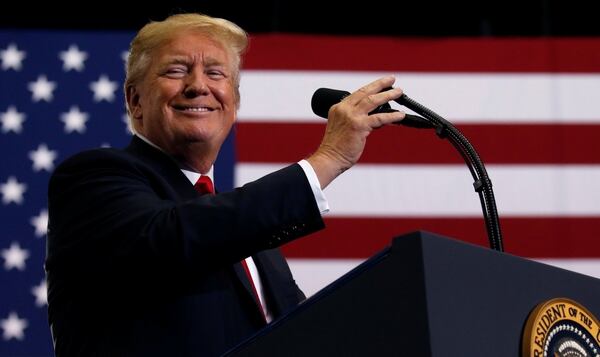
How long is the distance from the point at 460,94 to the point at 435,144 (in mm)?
194

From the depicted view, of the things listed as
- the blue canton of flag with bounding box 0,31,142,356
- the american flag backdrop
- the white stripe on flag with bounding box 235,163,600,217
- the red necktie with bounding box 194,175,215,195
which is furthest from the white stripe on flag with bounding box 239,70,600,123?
the red necktie with bounding box 194,175,215,195

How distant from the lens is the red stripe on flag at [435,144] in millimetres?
3006

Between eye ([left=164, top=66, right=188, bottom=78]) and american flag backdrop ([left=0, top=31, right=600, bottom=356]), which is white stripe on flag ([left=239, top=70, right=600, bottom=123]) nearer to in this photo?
american flag backdrop ([left=0, top=31, right=600, bottom=356])

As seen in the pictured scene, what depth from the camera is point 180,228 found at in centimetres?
110

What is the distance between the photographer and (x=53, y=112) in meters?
3.03

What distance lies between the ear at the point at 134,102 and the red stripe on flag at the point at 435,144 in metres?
Result: 1.43

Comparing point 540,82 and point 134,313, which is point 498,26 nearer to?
point 540,82

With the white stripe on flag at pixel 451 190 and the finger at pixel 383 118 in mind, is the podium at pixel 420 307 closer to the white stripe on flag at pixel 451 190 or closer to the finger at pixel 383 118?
the finger at pixel 383 118

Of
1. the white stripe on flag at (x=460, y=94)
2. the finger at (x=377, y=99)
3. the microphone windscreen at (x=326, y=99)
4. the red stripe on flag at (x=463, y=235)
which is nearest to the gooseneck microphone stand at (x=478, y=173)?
the finger at (x=377, y=99)

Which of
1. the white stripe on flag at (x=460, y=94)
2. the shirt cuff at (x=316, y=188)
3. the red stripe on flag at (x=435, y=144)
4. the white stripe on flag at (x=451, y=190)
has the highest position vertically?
the shirt cuff at (x=316, y=188)

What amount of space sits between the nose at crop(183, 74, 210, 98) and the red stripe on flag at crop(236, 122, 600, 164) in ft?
5.01

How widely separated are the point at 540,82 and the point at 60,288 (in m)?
2.21

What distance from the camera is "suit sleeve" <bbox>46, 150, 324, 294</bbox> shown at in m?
1.10

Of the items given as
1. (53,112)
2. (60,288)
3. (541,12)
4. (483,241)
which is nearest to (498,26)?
Result: (541,12)
